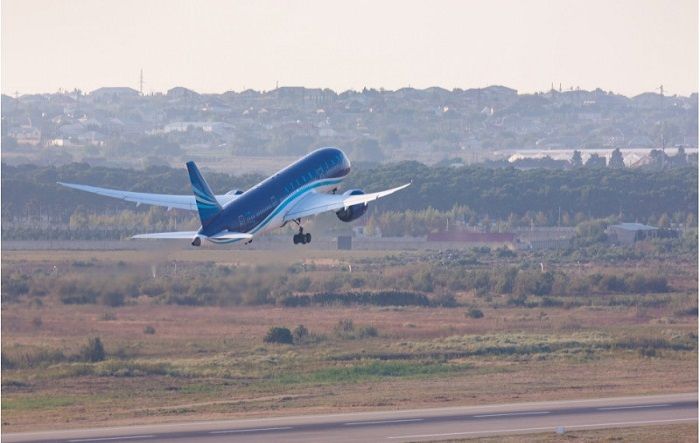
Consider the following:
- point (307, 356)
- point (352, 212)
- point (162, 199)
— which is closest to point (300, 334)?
point (307, 356)

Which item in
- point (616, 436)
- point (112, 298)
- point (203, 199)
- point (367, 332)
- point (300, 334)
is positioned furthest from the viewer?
point (367, 332)

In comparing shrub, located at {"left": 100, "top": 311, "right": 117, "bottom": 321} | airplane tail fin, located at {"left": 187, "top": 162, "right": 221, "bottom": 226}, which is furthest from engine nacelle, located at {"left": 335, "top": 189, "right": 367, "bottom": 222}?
shrub, located at {"left": 100, "top": 311, "right": 117, "bottom": 321}

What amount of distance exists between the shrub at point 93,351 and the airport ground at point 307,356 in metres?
0.47

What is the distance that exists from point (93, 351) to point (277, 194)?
2199 cm

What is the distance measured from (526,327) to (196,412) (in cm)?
4320

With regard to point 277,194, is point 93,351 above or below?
below

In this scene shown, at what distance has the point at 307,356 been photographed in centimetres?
12319

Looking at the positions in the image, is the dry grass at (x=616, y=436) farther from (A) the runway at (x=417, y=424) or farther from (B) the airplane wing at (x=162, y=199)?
(B) the airplane wing at (x=162, y=199)

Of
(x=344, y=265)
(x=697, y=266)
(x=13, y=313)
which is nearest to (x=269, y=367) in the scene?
(x=13, y=313)

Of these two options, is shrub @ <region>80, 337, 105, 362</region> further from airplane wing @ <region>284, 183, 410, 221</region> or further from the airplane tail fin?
the airplane tail fin

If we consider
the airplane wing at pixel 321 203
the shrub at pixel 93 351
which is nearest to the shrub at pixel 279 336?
the shrub at pixel 93 351

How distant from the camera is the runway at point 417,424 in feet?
307

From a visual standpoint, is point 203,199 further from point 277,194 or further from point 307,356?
point 307,356

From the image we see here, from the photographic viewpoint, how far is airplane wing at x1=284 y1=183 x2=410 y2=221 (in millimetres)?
106438
